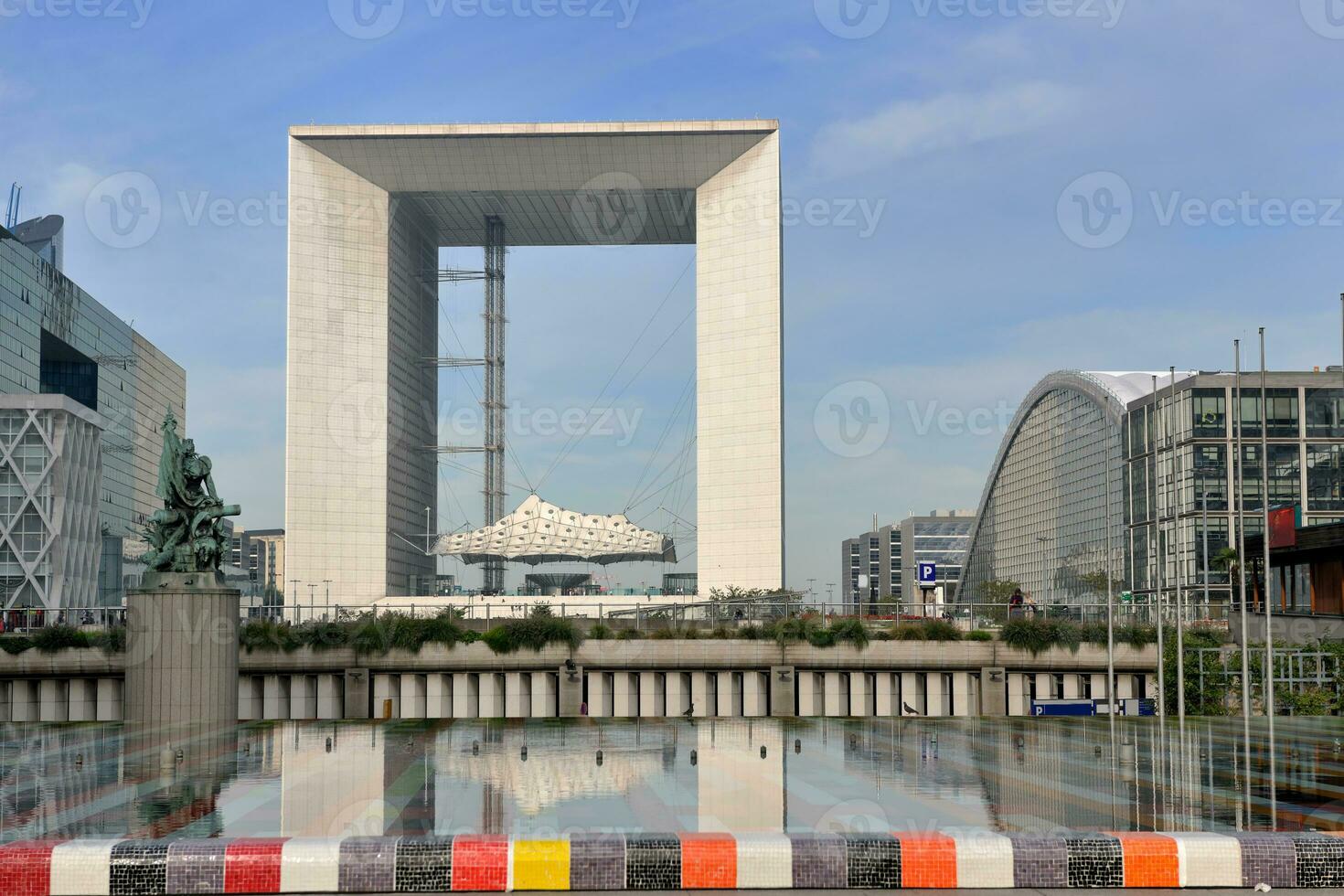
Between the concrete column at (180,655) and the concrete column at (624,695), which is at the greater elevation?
the concrete column at (180,655)

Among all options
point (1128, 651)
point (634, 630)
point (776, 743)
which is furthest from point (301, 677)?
point (1128, 651)

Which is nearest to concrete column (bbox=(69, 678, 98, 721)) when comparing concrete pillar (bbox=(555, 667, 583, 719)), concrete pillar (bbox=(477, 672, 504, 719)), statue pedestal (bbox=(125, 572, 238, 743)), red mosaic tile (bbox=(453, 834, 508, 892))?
statue pedestal (bbox=(125, 572, 238, 743))

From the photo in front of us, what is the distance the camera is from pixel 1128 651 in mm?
46875

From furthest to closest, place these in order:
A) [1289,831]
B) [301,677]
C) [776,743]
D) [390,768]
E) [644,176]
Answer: [644,176]
[301,677]
[776,743]
[390,768]
[1289,831]

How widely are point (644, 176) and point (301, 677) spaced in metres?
71.8

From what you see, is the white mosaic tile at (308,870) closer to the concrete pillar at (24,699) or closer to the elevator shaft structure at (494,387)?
the concrete pillar at (24,699)

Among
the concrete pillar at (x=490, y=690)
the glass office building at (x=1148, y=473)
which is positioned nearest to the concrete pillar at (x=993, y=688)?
the glass office building at (x=1148, y=473)

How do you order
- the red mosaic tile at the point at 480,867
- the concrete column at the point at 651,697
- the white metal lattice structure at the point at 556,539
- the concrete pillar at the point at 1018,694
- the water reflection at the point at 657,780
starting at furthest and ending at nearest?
1. the white metal lattice structure at the point at 556,539
2. the concrete pillar at the point at 1018,694
3. the concrete column at the point at 651,697
4. the water reflection at the point at 657,780
5. the red mosaic tile at the point at 480,867

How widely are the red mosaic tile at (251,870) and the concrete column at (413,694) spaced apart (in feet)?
110

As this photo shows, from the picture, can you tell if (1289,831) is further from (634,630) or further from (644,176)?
(644,176)

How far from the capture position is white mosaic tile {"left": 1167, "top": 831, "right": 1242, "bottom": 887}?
13.6 metres

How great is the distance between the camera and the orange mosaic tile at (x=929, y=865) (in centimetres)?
1348

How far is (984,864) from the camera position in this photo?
533 inches

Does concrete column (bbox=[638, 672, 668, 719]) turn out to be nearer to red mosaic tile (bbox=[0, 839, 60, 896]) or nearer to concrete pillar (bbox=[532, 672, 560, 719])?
concrete pillar (bbox=[532, 672, 560, 719])
